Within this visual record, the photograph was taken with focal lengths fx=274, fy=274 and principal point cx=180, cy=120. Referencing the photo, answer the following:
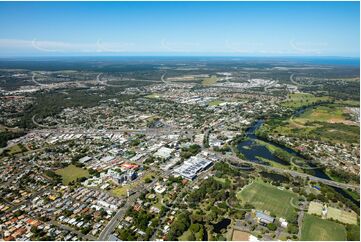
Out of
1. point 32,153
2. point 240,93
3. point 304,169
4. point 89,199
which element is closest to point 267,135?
point 304,169

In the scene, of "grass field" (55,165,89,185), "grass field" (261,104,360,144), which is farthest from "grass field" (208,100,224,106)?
"grass field" (55,165,89,185)

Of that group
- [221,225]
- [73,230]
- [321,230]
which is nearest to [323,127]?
[321,230]

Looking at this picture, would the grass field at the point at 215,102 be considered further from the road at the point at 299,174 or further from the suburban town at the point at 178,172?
the road at the point at 299,174

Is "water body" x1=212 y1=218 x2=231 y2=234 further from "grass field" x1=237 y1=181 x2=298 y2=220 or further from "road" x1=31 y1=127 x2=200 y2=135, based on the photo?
"road" x1=31 y1=127 x2=200 y2=135

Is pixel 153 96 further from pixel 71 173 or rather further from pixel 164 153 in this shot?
pixel 71 173

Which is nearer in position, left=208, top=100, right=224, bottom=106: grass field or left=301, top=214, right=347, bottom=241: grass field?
left=301, top=214, right=347, bottom=241: grass field

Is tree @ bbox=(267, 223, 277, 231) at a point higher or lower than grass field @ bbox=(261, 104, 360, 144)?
lower
